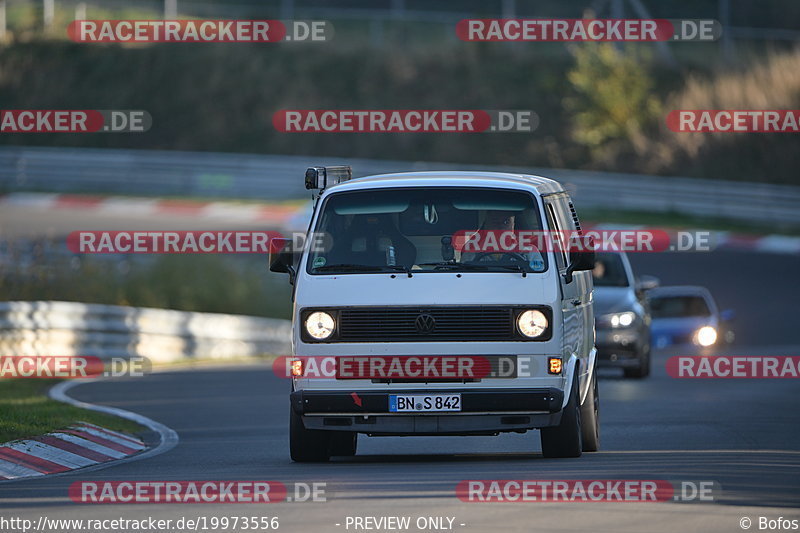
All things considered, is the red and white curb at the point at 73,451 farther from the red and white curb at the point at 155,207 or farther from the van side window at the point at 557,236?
the red and white curb at the point at 155,207

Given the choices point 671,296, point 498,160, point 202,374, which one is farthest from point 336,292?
point 498,160

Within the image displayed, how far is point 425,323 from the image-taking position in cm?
1162

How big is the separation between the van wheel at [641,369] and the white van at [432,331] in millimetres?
10020

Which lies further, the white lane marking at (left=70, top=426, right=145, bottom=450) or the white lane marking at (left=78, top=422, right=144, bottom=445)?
the white lane marking at (left=78, top=422, right=144, bottom=445)

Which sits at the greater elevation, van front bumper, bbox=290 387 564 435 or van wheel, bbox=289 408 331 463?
van front bumper, bbox=290 387 564 435

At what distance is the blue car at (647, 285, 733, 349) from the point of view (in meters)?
29.2

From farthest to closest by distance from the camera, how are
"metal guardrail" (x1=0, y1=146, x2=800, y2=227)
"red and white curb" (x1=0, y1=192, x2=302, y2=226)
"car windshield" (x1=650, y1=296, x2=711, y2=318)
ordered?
1. "metal guardrail" (x1=0, y1=146, x2=800, y2=227)
2. "red and white curb" (x1=0, y1=192, x2=302, y2=226)
3. "car windshield" (x1=650, y1=296, x2=711, y2=318)

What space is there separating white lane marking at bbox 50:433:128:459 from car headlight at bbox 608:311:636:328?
950 cm

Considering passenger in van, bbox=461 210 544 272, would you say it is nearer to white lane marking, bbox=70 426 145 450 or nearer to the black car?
white lane marking, bbox=70 426 145 450

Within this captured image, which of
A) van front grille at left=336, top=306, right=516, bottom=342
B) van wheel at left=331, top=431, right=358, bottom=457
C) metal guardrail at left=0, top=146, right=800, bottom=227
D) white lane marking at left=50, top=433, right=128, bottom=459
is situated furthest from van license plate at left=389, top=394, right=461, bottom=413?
metal guardrail at left=0, top=146, right=800, bottom=227

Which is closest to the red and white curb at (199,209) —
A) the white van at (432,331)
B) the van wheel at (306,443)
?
the van wheel at (306,443)

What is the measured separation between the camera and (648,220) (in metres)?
40.6

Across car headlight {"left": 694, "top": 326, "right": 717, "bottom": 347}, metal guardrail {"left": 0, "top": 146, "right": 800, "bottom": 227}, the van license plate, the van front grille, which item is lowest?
the van license plate

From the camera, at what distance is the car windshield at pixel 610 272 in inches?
880
